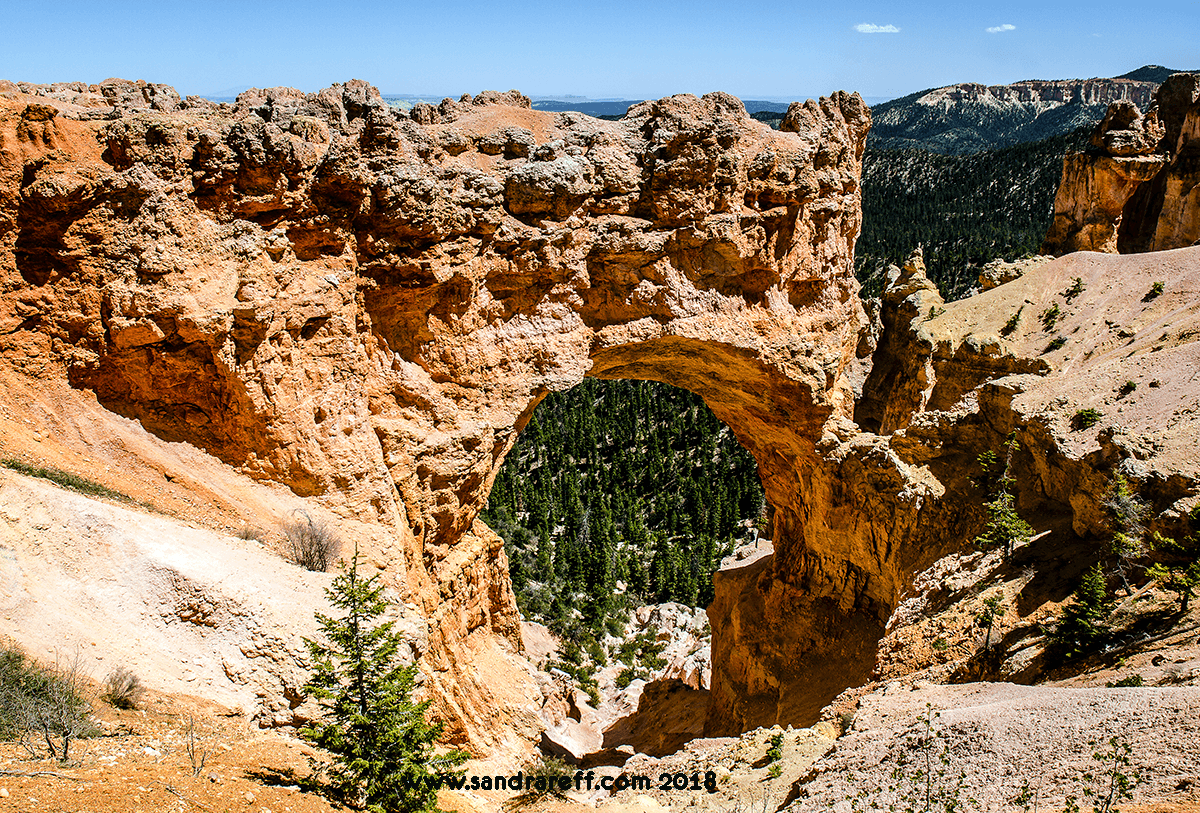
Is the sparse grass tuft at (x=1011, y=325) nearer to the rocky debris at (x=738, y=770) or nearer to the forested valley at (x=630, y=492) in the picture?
the rocky debris at (x=738, y=770)

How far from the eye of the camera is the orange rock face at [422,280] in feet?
48.0

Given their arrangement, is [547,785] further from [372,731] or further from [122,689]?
[122,689]

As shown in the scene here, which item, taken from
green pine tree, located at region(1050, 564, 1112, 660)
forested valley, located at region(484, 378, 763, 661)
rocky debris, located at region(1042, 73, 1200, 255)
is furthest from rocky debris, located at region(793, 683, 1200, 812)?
rocky debris, located at region(1042, 73, 1200, 255)

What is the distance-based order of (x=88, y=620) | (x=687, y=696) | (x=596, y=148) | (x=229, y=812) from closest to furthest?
(x=229, y=812) → (x=88, y=620) → (x=596, y=148) → (x=687, y=696)

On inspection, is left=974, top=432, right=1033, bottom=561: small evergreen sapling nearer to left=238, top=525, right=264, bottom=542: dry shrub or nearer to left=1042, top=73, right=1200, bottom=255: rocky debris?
left=238, top=525, right=264, bottom=542: dry shrub

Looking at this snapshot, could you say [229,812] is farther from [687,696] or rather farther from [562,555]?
[562,555]

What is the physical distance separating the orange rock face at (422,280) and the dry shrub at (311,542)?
2.88ft

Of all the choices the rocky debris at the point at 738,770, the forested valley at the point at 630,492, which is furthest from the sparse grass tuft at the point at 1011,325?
the forested valley at the point at 630,492

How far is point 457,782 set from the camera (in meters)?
11.9

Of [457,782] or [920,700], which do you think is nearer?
[457,782]

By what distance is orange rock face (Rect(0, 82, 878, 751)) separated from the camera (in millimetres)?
14617

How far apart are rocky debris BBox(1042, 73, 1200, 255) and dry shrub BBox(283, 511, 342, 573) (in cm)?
3820

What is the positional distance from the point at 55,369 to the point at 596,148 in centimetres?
1307

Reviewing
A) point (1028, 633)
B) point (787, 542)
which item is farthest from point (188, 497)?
point (787, 542)
